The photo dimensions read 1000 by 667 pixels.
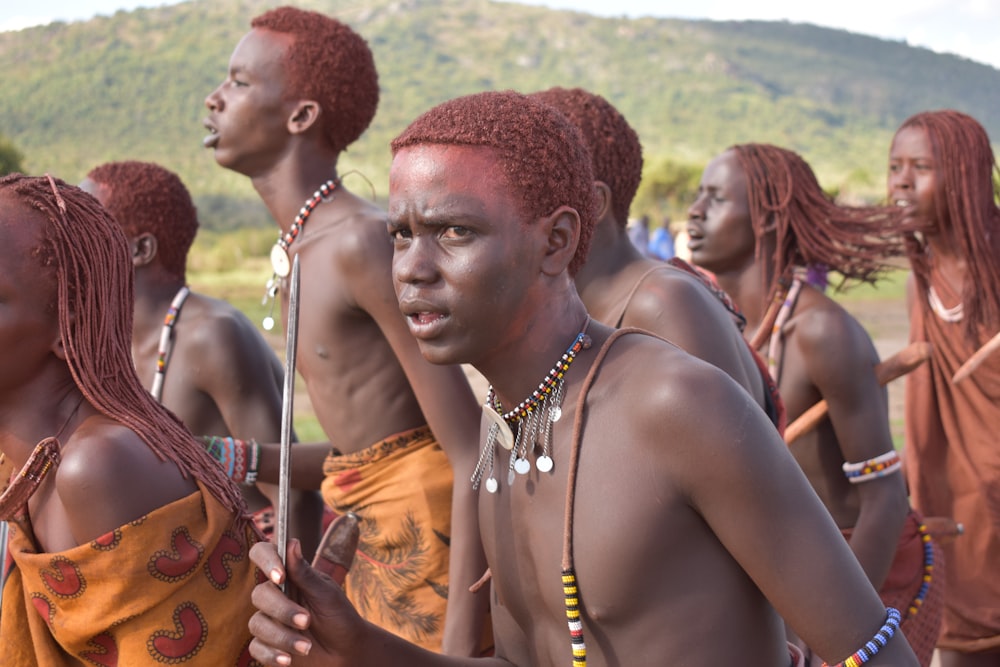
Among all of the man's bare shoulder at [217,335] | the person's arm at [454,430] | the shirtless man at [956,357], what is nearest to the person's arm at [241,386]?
the man's bare shoulder at [217,335]

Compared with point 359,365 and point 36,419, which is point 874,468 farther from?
point 36,419

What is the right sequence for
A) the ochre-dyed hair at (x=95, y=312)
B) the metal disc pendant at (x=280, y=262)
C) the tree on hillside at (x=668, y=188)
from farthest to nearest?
1. the tree on hillside at (x=668, y=188)
2. the metal disc pendant at (x=280, y=262)
3. the ochre-dyed hair at (x=95, y=312)

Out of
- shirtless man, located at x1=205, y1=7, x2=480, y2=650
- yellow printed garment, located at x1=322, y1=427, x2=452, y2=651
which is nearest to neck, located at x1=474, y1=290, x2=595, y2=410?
shirtless man, located at x1=205, y1=7, x2=480, y2=650

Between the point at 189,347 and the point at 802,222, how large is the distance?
2464 millimetres

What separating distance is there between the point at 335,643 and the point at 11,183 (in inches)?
50.2

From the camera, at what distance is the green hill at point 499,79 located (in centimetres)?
7062

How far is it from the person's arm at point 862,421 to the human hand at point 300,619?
8.40 ft

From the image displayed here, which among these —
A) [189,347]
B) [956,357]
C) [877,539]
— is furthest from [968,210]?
[189,347]

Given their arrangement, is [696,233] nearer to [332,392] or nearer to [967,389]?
[967,389]

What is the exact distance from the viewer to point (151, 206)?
14.9 feet

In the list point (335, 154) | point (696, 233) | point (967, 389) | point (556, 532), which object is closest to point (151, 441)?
point (556, 532)

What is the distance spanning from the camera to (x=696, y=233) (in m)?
4.86

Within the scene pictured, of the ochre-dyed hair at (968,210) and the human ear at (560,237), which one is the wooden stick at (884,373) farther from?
the human ear at (560,237)

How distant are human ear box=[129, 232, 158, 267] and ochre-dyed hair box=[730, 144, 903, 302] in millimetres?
2370
